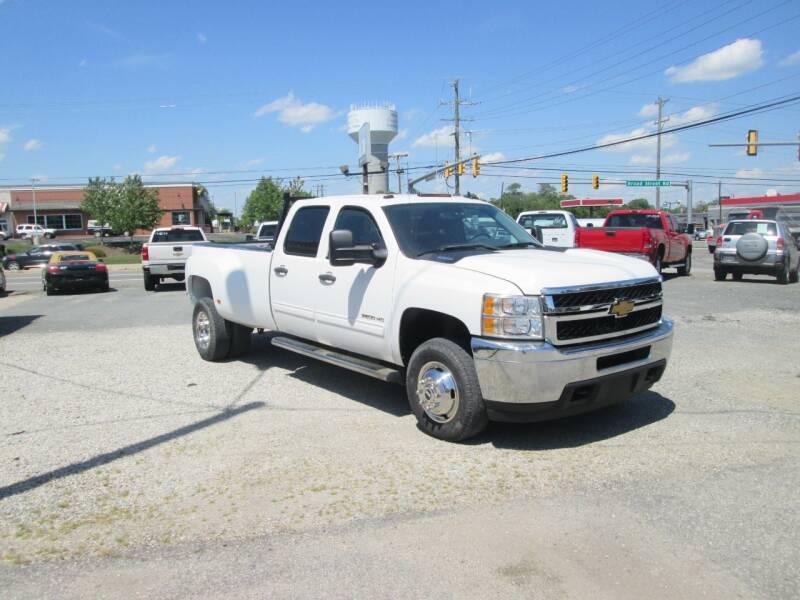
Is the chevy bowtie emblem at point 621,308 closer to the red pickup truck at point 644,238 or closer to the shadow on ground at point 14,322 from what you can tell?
the shadow on ground at point 14,322

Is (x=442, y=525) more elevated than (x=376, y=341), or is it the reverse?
(x=376, y=341)

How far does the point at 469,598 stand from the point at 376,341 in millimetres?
2881

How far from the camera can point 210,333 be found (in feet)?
27.3

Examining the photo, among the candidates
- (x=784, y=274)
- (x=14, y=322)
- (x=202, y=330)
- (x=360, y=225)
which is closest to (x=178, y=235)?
(x=14, y=322)

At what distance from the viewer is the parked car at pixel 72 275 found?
1964cm

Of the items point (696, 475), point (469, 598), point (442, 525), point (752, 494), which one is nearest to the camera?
point (469, 598)

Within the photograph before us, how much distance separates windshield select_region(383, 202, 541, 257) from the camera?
19.0ft

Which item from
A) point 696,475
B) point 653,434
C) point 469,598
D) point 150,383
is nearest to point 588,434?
point 653,434

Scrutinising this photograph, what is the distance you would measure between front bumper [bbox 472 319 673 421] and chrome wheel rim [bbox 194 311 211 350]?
4.67m

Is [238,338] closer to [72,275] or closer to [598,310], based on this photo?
[598,310]

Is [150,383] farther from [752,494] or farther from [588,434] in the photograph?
[752,494]

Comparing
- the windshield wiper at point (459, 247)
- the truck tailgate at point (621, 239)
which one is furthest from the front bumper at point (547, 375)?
the truck tailgate at point (621, 239)

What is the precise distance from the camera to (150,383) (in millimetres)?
7312

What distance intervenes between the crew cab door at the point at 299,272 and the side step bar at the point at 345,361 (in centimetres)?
12
